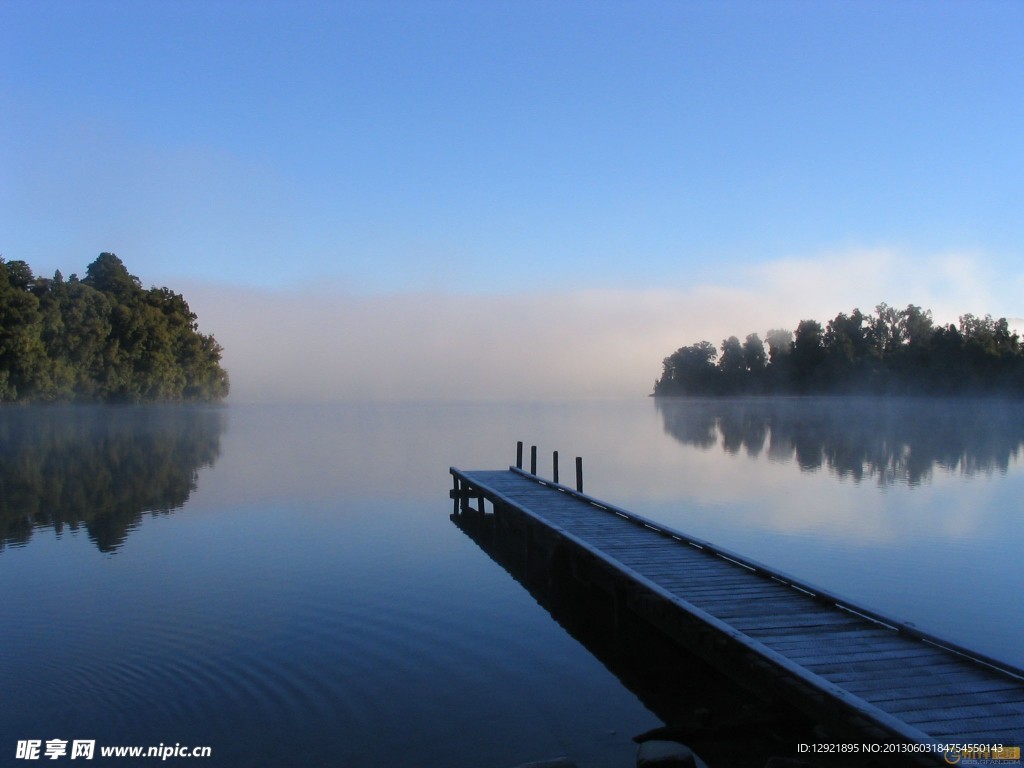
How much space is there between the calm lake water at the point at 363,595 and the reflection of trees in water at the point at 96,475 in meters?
0.14

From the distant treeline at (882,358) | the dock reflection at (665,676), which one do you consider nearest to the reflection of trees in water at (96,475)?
the dock reflection at (665,676)

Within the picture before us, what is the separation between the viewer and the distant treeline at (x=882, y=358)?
80.6 meters

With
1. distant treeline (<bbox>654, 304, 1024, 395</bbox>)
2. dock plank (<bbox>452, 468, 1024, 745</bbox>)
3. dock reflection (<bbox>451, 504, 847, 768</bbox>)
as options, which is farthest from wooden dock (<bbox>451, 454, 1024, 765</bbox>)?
distant treeline (<bbox>654, 304, 1024, 395</bbox>)

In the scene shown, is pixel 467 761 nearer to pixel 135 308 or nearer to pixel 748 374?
pixel 135 308

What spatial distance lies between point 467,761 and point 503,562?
8.00m

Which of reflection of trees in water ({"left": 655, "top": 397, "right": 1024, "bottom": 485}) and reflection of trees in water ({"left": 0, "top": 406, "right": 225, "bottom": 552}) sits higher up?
reflection of trees in water ({"left": 655, "top": 397, "right": 1024, "bottom": 485})

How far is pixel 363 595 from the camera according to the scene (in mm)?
11367

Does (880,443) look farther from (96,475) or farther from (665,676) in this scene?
(665,676)

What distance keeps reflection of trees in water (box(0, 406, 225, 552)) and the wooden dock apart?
33.1ft

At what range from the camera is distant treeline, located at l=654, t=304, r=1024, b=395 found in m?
80.6

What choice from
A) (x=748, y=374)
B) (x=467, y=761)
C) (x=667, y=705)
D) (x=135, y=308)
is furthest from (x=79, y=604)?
(x=748, y=374)

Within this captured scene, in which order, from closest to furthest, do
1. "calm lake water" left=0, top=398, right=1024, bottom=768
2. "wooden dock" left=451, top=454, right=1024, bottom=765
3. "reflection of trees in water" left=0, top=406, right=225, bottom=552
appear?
"wooden dock" left=451, top=454, right=1024, bottom=765
"calm lake water" left=0, top=398, right=1024, bottom=768
"reflection of trees in water" left=0, top=406, right=225, bottom=552

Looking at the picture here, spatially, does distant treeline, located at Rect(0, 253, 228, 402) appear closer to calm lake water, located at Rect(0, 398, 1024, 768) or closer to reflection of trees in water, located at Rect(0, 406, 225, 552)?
reflection of trees in water, located at Rect(0, 406, 225, 552)

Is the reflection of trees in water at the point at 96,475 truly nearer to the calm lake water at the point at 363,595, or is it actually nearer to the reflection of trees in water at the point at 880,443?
the calm lake water at the point at 363,595
